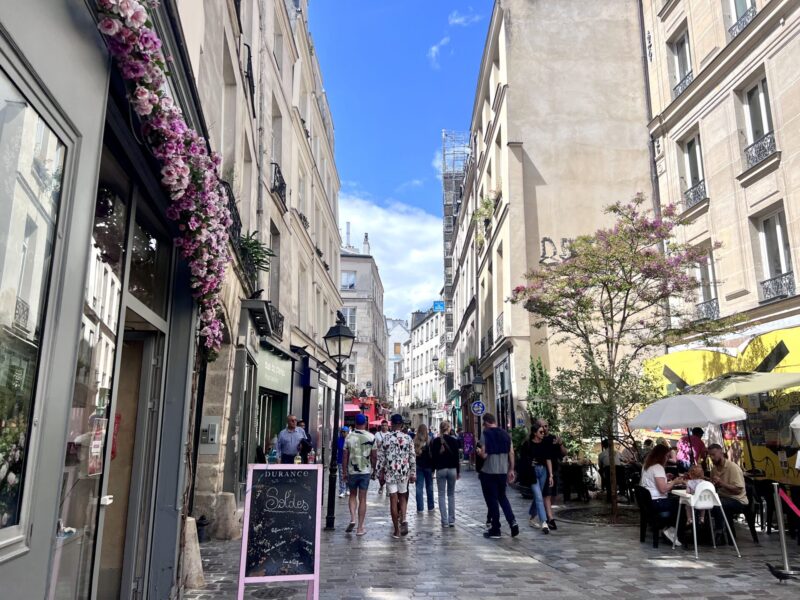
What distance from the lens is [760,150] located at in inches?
527

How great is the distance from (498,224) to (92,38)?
20357 mm

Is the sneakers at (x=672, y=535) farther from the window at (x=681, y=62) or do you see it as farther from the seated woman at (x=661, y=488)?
the window at (x=681, y=62)

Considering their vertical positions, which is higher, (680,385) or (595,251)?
(595,251)

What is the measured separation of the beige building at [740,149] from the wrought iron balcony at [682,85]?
0.04 metres

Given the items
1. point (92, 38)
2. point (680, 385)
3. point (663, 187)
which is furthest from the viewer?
point (663, 187)

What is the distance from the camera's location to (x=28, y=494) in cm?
237

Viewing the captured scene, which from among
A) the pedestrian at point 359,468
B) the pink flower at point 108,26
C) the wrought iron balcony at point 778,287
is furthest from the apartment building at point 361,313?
the pink flower at point 108,26

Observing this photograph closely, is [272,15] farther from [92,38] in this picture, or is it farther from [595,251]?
[92,38]

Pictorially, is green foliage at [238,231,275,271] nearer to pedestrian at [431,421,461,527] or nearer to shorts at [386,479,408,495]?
shorts at [386,479,408,495]

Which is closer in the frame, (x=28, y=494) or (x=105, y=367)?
(x=28, y=494)

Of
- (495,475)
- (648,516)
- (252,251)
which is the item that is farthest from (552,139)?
(648,516)

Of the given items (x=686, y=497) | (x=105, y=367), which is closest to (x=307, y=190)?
(x=686, y=497)

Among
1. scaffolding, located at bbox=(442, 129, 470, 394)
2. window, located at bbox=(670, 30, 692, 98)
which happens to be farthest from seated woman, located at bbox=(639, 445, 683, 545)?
scaffolding, located at bbox=(442, 129, 470, 394)

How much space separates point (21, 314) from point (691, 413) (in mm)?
8417
